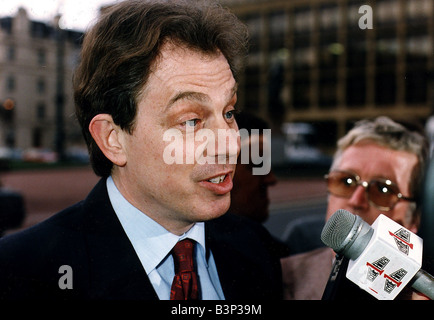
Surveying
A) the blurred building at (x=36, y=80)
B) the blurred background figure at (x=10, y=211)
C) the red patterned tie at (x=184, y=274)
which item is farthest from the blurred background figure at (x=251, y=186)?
the blurred background figure at (x=10, y=211)

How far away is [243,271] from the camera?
1232 millimetres

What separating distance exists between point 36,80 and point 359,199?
99cm

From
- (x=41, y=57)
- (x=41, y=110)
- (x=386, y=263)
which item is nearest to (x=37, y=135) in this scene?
(x=41, y=110)

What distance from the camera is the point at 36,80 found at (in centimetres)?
121

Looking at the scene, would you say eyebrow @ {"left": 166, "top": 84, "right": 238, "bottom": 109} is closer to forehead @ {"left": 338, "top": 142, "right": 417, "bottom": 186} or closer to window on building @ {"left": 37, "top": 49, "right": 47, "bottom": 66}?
window on building @ {"left": 37, "top": 49, "right": 47, "bottom": 66}

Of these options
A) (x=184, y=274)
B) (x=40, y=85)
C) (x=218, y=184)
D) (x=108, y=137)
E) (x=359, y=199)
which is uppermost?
(x=40, y=85)

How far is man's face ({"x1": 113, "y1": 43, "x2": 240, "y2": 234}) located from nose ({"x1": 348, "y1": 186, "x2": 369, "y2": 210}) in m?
0.54

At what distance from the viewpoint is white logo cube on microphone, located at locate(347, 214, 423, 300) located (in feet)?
2.78

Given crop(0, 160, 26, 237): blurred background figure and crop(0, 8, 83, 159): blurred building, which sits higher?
crop(0, 8, 83, 159): blurred building

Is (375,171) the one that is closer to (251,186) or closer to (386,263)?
(251,186)

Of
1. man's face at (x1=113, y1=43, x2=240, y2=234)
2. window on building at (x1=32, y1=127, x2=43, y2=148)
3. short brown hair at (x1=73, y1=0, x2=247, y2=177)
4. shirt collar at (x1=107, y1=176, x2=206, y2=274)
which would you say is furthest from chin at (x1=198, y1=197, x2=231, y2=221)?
window on building at (x1=32, y1=127, x2=43, y2=148)

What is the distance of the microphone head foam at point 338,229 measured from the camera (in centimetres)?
90

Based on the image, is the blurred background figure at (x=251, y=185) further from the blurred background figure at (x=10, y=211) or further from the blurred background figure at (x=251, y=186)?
the blurred background figure at (x=10, y=211)
